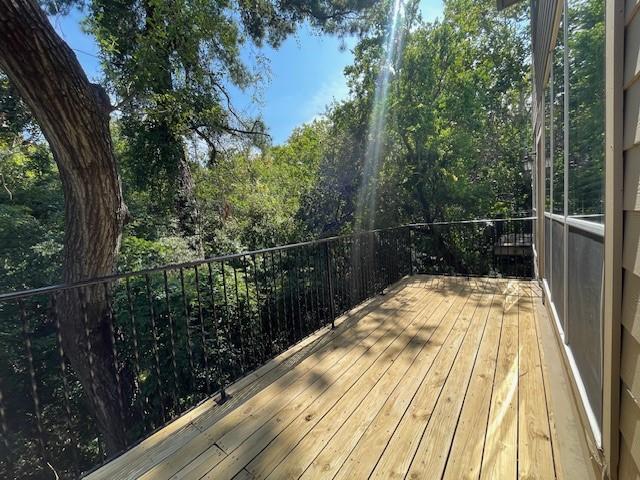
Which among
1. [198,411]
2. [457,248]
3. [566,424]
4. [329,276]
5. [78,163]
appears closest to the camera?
[566,424]

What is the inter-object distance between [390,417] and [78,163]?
319 centimetres

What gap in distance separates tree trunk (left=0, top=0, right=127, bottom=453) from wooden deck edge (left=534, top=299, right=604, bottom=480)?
2426mm

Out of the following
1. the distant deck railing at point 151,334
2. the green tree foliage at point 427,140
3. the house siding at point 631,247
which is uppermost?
the green tree foliage at point 427,140

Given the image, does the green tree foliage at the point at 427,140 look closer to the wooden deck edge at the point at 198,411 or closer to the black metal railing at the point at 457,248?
the black metal railing at the point at 457,248

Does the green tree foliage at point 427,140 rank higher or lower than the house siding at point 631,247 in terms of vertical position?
higher

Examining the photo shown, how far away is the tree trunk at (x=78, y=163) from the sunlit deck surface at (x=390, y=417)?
2.73 feet

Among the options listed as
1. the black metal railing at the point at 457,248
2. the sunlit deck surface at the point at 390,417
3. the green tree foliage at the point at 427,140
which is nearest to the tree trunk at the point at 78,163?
the sunlit deck surface at the point at 390,417

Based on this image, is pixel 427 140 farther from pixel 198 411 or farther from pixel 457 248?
pixel 198 411

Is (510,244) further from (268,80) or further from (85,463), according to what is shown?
(85,463)

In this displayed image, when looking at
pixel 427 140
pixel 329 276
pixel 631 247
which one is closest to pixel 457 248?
pixel 427 140

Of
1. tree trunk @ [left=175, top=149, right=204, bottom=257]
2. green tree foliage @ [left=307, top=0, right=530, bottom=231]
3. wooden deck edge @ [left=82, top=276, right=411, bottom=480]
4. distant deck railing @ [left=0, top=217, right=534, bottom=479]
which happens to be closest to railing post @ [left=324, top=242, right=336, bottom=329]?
distant deck railing @ [left=0, top=217, right=534, bottom=479]

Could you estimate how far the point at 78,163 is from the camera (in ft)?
9.02

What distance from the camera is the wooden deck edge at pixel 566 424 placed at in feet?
4.26

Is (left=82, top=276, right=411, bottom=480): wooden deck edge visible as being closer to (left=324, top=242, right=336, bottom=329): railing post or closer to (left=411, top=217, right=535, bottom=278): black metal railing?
(left=324, top=242, right=336, bottom=329): railing post
